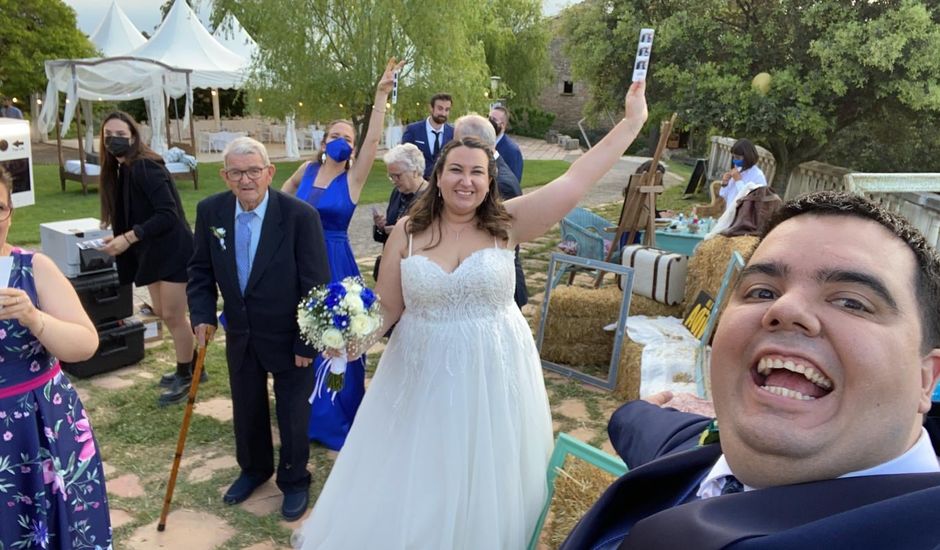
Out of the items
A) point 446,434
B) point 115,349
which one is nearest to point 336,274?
point 446,434

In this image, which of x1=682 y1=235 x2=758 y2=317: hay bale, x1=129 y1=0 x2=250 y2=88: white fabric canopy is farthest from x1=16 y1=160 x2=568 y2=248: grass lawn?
x1=682 y1=235 x2=758 y2=317: hay bale

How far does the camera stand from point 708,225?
9234 mm

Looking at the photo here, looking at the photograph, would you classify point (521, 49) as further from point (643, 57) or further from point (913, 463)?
point (913, 463)

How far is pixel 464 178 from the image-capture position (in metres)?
3.33

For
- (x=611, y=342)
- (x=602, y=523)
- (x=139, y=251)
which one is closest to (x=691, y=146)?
(x=611, y=342)

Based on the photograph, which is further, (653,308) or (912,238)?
(653,308)

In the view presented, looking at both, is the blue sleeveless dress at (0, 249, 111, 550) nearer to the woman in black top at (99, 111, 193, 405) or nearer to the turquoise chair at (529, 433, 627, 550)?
the turquoise chair at (529, 433, 627, 550)

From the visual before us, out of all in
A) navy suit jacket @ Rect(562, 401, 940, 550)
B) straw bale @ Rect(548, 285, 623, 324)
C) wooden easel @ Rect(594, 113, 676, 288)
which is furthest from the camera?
wooden easel @ Rect(594, 113, 676, 288)

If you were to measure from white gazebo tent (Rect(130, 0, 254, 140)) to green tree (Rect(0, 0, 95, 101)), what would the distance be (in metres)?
6.70

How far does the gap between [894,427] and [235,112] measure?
35681 millimetres

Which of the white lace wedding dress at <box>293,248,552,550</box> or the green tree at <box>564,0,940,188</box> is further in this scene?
the green tree at <box>564,0,940,188</box>

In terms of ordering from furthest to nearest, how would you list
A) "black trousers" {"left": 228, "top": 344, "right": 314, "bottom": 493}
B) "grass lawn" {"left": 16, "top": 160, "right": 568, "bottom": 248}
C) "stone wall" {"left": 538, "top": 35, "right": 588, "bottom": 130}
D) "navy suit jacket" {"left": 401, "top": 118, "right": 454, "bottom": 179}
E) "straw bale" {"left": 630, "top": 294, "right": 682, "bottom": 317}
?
"stone wall" {"left": 538, "top": 35, "right": 588, "bottom": 130}, "grass lawn" {"left": 16, "top": 160, "right": 568, "bottom": 248}, "navy suit jacket" {"left": 401, "top": 118, "right": 454, "bottom": 179}, "straw bale" {"left": 630, "top": 294, "right": 682, "bottom": 317}, "black trousers" {"left": 228, "top": 344, "right": 314, "bottom": 493}

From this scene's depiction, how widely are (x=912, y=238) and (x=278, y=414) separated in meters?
3.69

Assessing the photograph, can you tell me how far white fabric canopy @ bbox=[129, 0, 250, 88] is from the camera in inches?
749
